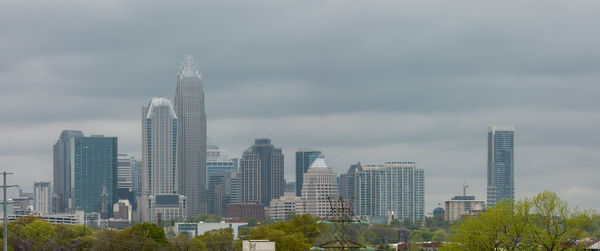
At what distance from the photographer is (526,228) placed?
91.4 metres

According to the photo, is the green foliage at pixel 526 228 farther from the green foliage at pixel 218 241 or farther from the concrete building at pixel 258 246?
the green foliage at pixel 218 241

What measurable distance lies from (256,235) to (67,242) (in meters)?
30.5

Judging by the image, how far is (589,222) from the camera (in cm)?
8944

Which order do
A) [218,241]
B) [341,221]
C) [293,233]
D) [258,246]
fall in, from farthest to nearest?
[218,241] < [293,233] < [258,246] < [341,221]

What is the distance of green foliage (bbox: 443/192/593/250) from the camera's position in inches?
3497

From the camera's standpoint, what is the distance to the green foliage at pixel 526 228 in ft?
291

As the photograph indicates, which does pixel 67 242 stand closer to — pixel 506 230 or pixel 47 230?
pixel 47 230

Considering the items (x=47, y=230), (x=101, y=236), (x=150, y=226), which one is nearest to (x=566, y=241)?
(x=150, y=226)

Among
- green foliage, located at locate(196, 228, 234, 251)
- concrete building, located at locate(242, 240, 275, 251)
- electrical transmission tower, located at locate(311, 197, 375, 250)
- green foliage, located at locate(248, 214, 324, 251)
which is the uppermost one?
electrical transmission tower, located at locate(311, 197, 375, 250)

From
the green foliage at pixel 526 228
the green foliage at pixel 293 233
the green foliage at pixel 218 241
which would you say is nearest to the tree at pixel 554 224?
the green foliage at pixel 526 228

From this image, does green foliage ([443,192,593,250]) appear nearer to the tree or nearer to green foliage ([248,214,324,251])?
the tree

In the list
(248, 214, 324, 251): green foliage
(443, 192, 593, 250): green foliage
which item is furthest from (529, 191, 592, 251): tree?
(248, 214, 324, 251): green foliage

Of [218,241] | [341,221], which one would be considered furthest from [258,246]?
[218,241]

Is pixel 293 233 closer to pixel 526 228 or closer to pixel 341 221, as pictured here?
pixel 526 228
